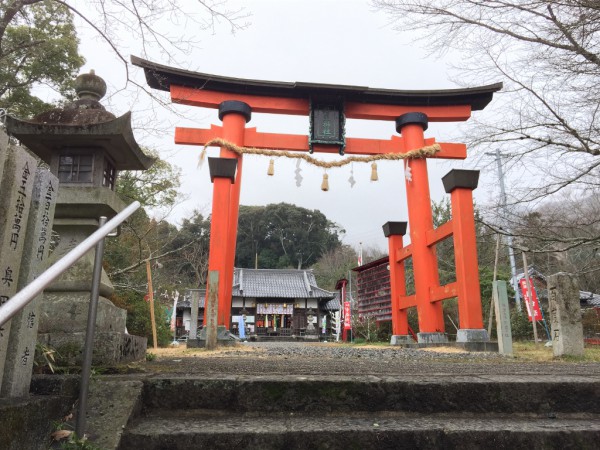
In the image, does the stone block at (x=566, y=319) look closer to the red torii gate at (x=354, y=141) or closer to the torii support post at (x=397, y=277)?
the red torii gate at (x=354, y=141)

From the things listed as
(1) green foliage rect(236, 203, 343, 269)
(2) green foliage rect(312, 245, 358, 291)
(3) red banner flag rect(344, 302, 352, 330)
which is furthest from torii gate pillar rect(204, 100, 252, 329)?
(1) green foliage rect(236, 203, 343, 269)

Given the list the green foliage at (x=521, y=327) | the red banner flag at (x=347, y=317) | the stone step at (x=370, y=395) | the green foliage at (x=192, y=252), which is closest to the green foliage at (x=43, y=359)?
the stone step at (x=370, y=395)

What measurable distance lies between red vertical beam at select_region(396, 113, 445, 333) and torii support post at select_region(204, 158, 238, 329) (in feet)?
14.7

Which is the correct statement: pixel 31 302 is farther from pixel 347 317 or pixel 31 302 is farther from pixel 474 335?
pixel 347 317

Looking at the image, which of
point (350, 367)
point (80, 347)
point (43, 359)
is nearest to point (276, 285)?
point (350, 367)

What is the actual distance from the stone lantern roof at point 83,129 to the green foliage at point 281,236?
36.8 m

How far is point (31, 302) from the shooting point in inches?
70.0

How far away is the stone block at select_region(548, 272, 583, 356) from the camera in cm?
573

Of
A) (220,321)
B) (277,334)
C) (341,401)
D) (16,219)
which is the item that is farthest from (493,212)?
(277,334)

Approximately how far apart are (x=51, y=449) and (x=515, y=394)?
2123 mm

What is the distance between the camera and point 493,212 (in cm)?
799

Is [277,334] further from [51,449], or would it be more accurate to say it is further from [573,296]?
[51,449]

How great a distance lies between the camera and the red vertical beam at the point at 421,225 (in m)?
9.84

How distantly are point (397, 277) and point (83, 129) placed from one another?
9.83 meters
